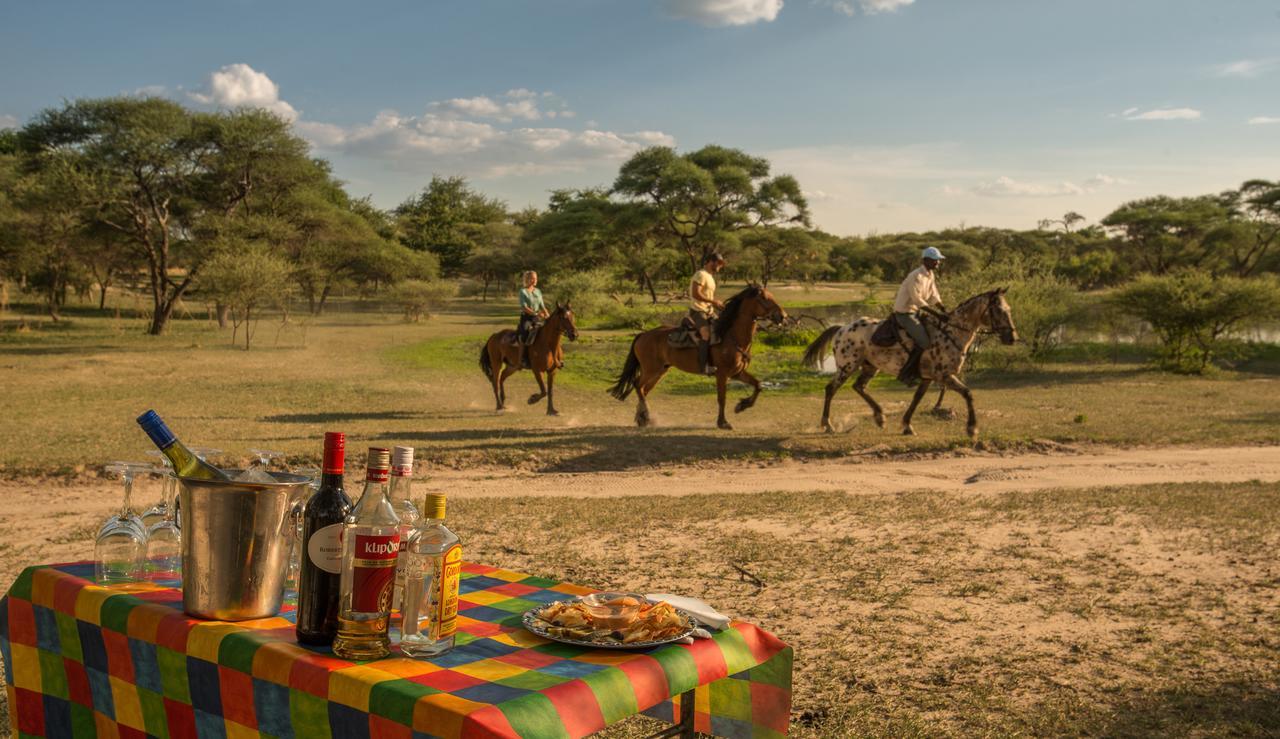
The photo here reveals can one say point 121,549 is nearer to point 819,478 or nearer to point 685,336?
point 819,478

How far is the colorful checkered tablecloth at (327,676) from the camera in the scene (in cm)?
236

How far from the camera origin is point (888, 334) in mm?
14484

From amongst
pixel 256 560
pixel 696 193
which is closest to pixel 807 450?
pixel 256 560

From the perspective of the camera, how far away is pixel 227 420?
15117 millimetres

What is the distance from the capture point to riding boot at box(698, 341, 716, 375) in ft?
48.6

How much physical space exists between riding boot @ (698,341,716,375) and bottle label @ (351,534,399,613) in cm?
1245

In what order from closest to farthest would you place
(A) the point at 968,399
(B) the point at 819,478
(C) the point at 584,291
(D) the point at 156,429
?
1. (D) the point at 156,429
2. (B) the point at 819,478
3. (A) the point at 968,399
4. (C) the point at 584,291

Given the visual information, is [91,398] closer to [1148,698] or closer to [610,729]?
[610,729]

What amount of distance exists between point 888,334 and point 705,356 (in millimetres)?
2637

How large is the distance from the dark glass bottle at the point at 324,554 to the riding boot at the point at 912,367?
12.6 m

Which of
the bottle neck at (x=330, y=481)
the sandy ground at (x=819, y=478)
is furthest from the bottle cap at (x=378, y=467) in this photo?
the sandy ground at (x=819, y=478)

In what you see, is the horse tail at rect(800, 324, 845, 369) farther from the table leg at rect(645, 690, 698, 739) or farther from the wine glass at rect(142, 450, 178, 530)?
the wine glass at rect(142, 450, 178, 530)

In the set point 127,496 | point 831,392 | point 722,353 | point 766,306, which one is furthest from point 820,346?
point 127,496

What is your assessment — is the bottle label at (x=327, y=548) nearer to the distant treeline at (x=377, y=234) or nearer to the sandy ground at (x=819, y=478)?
the sandy ground at (x=819, y=478)
